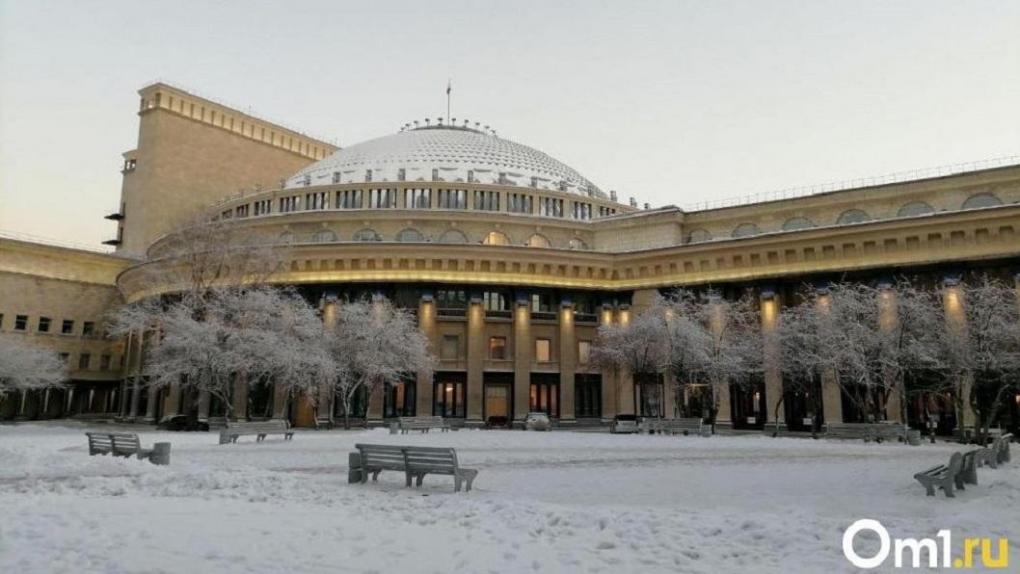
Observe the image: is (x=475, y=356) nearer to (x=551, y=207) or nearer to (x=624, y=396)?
(x=624, y=396)

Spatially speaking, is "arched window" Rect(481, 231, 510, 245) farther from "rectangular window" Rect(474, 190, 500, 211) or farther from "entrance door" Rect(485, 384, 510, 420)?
"entrance door" Rect(485, 384, 510, 420)

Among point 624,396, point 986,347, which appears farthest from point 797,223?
point 986,347

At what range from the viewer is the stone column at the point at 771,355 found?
46.3 metres

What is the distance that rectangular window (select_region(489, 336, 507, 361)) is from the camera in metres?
55.4

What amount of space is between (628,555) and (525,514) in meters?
2.81

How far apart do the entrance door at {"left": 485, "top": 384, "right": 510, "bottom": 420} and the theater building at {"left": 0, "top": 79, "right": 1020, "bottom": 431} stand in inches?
5.9

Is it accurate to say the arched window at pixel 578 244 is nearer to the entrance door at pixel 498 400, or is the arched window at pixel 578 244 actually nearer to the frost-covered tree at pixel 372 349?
the entrance door at pixel 498 400

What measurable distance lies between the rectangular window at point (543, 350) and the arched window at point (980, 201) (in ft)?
102

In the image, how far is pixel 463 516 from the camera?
448 inches

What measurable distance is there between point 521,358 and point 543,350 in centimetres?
283

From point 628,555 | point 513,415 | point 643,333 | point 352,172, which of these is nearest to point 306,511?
point 628,555

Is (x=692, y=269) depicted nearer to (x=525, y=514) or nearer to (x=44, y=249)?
(x=525, y=514)

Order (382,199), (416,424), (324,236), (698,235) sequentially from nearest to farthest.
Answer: (416,424)
(698,235)
(324,236)
(382,199)

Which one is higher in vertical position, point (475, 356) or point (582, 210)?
point (582, 210)
